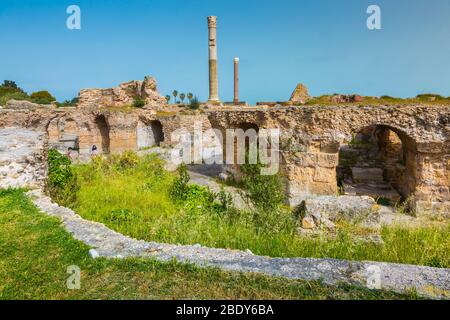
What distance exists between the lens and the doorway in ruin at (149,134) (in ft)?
74.8

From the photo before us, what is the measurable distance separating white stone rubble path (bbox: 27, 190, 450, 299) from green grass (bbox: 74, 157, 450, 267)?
1.11 metres

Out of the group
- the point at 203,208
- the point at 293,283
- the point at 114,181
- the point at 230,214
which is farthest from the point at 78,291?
the point at 114,181

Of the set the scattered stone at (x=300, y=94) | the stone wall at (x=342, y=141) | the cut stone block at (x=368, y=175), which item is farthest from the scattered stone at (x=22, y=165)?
the scattered stone at (x=300, y=94)

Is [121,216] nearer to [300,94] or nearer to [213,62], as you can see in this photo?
[300,94]

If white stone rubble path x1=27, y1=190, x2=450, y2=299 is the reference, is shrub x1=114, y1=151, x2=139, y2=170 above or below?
above

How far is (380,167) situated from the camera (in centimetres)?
1423

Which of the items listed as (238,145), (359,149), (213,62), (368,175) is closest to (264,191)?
(238,145)

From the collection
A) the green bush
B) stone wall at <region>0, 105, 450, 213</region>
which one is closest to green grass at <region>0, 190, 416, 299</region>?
the green bush

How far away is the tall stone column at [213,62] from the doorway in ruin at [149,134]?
645cm

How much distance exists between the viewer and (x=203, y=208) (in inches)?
360

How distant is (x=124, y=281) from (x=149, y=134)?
20435 mm

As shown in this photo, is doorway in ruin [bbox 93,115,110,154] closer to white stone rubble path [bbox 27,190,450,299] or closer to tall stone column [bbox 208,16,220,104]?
tall stone column [bbox 208,16,220,104]

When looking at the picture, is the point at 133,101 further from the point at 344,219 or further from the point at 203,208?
the point at 344,219

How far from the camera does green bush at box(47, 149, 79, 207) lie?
855 centimetres
